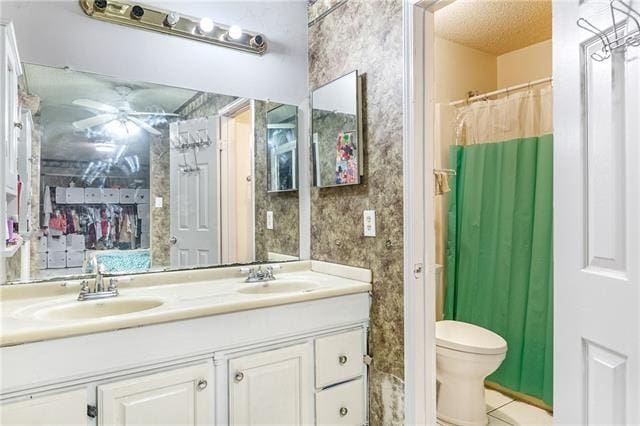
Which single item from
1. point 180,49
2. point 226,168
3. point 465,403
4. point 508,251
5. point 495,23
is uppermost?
point 495,23

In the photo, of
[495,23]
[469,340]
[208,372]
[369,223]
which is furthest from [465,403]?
[495,23]

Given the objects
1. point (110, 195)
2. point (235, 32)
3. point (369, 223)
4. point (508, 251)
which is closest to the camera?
point (110, 195)

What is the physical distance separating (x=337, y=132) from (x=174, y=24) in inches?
36.2

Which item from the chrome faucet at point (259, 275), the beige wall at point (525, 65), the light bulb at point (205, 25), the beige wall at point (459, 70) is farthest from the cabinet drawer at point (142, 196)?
the beige wall at point (525, 65)

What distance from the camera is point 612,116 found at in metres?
0.91

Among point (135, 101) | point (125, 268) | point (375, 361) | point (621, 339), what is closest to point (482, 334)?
point (375, 361)

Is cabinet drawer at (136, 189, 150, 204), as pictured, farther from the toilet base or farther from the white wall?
the toilet base

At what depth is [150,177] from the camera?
5.93 ft

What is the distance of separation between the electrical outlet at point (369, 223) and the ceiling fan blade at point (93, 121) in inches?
48.4

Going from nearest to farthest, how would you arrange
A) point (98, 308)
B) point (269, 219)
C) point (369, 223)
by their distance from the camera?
point (98, 308)
point (369, 223)
point (269, 219)

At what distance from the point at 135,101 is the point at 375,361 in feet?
5.35

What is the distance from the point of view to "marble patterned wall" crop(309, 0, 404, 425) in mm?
1666

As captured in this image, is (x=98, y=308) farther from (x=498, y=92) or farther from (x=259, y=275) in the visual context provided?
(x=498, y=92)

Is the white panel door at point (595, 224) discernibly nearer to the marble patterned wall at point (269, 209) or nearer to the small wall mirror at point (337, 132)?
the small wall mirror at point (337, 132)
